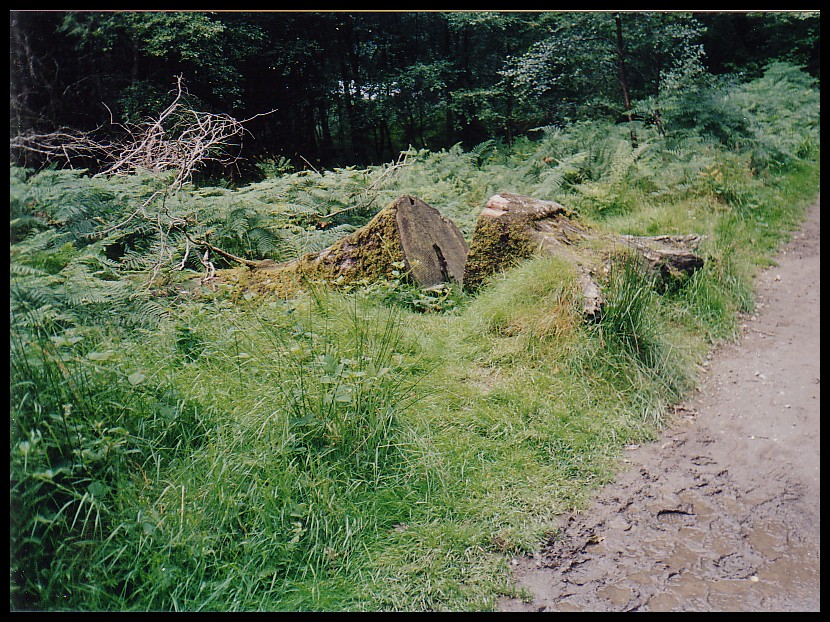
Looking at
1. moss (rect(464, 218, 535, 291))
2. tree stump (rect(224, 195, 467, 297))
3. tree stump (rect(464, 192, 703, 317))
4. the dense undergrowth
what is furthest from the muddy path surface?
tree stump (rect(224, 195, 467, 297))

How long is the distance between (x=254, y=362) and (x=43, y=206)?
47.8 inches

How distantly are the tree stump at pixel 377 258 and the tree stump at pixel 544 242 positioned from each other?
359mm

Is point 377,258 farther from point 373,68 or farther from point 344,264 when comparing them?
point 373,68

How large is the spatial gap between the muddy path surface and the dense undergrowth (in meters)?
0.14

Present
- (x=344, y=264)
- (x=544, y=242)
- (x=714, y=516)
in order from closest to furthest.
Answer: (x=714, y=516) → (x=544, y=242) → (x=344, y=264)

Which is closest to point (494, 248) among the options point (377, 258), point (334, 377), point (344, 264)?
point (377, 258)

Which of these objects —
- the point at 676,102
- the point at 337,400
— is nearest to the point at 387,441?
the point at 337,400

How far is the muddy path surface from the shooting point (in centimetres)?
223

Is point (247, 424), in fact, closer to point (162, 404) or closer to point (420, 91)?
point (162, 404)

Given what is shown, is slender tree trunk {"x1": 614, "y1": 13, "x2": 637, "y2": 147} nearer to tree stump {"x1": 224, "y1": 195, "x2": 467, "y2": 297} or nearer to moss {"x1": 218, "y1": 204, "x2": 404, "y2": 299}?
tree stump {"x1": 224, "y1": 195, "x2": 467, "y2": 297}

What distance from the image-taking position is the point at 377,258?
178 inches

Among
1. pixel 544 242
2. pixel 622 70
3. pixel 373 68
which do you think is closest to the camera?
pixel 373 68

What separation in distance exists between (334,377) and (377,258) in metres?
1.96

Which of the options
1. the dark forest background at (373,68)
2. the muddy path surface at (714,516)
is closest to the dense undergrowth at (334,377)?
the muddy path surface at (714,516)
